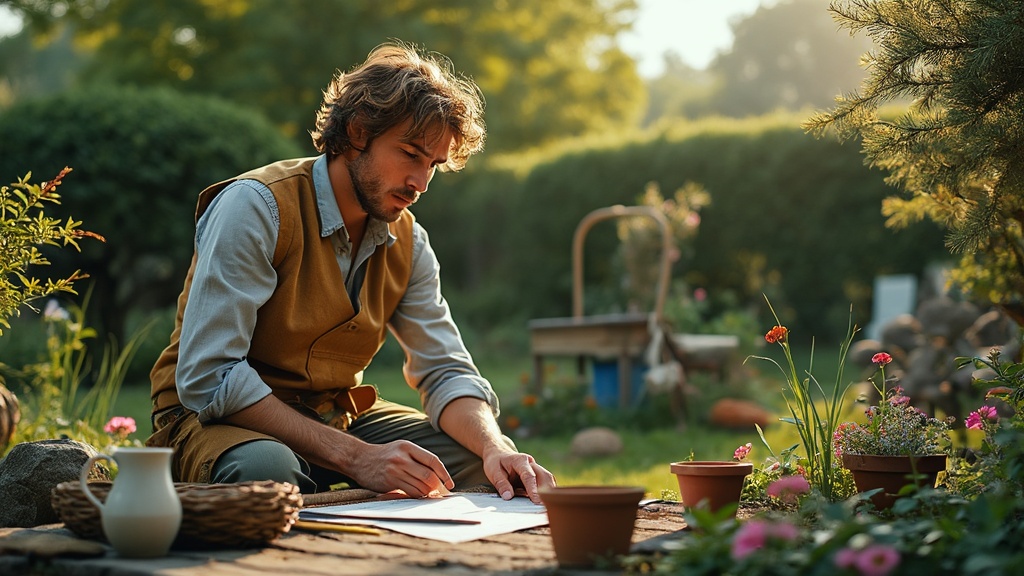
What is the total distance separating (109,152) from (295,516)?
634 centimetres

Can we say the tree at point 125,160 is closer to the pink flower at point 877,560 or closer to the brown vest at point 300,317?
the brown vest at point 300,317

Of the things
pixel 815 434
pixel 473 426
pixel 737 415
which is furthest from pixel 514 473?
pixel 737 415

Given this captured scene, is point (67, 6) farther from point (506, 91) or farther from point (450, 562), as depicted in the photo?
point (450, 562)

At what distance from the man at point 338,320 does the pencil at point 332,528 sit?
0.28m

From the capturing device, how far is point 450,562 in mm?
1944

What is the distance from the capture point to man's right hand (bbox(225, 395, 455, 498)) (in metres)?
2.61

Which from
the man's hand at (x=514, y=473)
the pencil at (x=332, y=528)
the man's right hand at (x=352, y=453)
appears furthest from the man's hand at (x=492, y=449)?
the pencil at (x=332, y=528)

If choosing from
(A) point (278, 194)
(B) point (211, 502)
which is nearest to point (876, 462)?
(B) point (211, 502)

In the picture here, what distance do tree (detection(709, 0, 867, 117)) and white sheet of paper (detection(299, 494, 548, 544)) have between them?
128ft

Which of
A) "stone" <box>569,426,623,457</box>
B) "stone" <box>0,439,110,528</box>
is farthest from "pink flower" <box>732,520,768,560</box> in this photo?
"stone" <box>569,426,623,457</box>

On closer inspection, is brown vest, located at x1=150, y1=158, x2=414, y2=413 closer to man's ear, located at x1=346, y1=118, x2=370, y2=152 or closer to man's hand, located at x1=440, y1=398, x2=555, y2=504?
man's ear, located at x1=346, y1=118, x2=370, y2=152

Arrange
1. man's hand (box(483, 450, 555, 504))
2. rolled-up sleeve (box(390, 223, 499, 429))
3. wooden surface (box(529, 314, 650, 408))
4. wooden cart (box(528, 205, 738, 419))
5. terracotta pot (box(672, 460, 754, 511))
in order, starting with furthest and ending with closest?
wooden surface (box(529, 314, 650, 408)) → wooden cart (box(528, 205, 738, 419)) → rolled-up sleeve (box(390, 223, 499, 429)) → man's hand (box(483, 450, 555, 504)) → terracotta pot (box(672, 460, 754, 511))

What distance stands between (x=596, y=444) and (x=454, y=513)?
11.3ft

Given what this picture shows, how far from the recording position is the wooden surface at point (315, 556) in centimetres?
186
